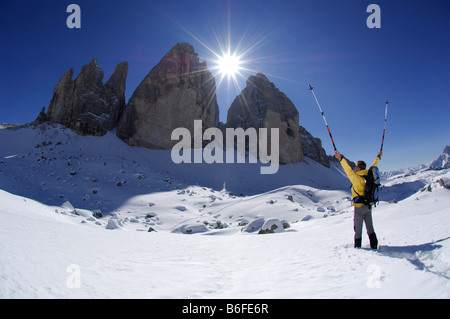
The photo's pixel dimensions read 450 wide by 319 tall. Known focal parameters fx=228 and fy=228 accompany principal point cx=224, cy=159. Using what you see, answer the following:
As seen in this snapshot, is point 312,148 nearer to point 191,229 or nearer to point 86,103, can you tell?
point 86,103

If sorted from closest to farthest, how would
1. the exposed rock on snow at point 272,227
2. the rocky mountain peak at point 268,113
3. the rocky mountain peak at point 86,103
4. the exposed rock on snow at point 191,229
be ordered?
the exposed rock on snow at point 272,227
the exposed rock on snow at point 191,229
the rocky mountain peak at point 86,103
the rocky mountain peak at point 268,113

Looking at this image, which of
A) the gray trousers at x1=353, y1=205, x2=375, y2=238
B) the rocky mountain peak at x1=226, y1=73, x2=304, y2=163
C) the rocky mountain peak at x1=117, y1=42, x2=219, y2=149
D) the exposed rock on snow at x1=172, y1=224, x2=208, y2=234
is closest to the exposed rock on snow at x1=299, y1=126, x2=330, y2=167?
the rocky mountain peak at x1=226, y1=73, x2=304, y2=163

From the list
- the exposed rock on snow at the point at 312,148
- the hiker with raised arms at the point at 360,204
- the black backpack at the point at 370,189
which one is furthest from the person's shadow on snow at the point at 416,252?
the exposed rock on snow at the point at 312,148

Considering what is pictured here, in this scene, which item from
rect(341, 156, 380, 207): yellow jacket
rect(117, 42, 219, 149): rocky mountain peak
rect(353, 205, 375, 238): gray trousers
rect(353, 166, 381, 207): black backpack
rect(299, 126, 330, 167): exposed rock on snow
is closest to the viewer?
rect(353, 205, 375, 238): gray trousers

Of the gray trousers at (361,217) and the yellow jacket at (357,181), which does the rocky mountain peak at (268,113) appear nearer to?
the yellow jacket at (357,181)

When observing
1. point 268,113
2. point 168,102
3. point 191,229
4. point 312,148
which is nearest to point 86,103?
point 168,102

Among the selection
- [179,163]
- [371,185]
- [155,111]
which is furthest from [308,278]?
[155,111]

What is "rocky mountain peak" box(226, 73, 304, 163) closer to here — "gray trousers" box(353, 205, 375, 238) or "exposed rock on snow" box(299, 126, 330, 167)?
"exposed rock on snow" box(299, 126, 330, 167)

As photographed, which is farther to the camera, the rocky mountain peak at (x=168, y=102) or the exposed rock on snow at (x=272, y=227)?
the rocky mountain peak at (x=168, y=102)

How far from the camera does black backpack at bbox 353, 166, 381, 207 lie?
184 inches

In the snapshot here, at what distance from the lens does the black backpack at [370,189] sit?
468 centimetres

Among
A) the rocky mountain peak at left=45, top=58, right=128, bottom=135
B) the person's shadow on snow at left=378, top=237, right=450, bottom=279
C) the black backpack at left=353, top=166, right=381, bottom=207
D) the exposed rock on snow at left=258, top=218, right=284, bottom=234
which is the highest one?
the rocky mountain peak at left=45, top=58, right=128, bottom=135

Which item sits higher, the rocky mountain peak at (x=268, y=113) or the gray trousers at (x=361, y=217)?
the rocky mountain peak at (x=268, y=113)
